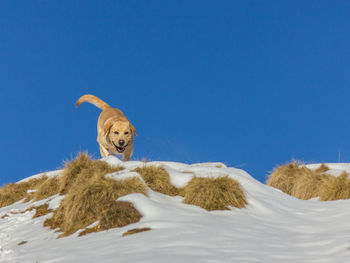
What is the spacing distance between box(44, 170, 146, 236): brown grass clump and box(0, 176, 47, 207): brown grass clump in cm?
514

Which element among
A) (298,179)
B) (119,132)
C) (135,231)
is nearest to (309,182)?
(298,179)

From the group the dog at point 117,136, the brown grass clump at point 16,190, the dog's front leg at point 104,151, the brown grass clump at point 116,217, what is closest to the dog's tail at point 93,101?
the dog at point 117,136

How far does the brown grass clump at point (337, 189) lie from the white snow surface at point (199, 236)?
3.24ft

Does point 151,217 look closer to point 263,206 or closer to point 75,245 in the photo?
point 75,245

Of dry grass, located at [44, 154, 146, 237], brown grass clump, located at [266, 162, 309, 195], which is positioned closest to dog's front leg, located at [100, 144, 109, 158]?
dry grass, located at [44, 154, 146, 237]

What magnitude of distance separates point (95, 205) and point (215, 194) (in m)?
2.18

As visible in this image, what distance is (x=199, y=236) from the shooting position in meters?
5.08

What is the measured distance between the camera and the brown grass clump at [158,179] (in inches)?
319

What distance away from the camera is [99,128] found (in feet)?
44.0

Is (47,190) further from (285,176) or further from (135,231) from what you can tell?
(285,176)

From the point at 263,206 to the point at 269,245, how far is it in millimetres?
2668

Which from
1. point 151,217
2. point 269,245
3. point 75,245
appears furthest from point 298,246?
point 75,245

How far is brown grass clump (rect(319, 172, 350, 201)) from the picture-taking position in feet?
31.8

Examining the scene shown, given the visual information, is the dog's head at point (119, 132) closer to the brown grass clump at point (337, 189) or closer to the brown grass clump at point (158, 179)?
the brown grass clump at point (158, 179)
